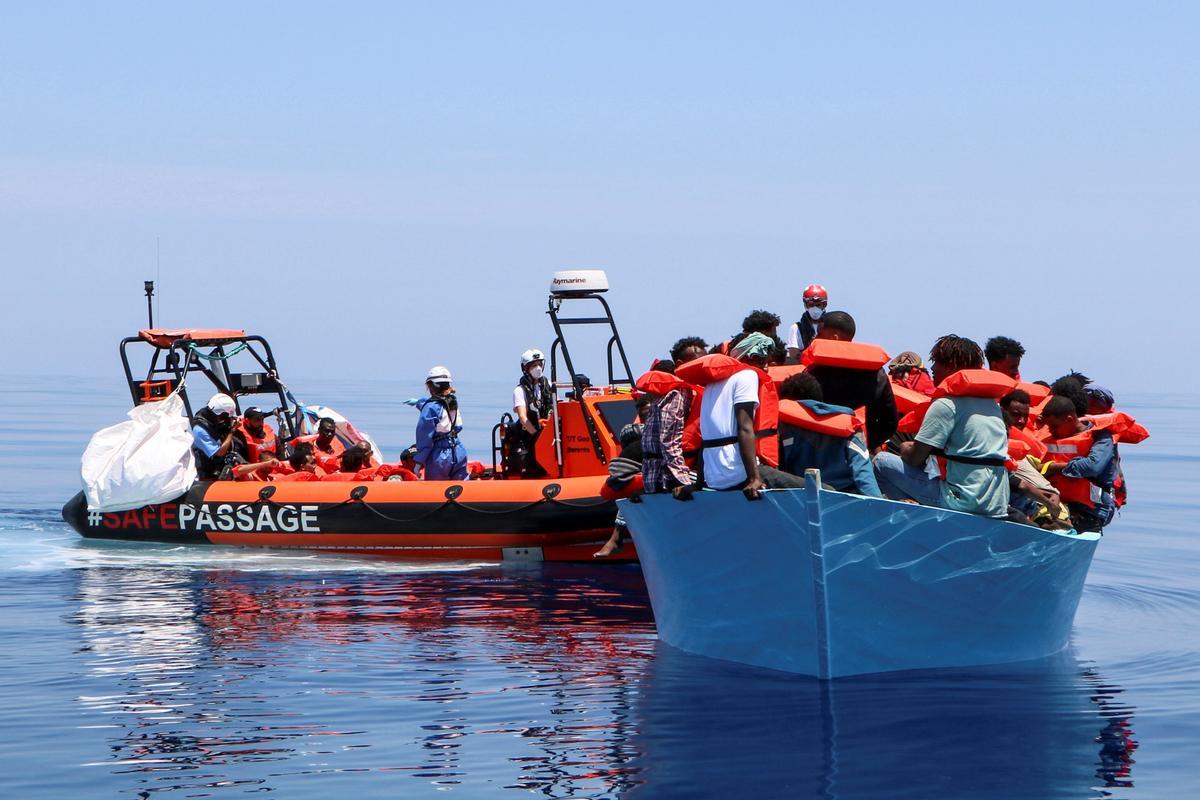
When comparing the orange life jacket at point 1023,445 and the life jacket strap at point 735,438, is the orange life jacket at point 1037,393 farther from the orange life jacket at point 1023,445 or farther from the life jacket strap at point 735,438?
the life jacket strap at point 735,438

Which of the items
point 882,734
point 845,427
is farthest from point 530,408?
point 882,734

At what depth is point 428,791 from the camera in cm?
691

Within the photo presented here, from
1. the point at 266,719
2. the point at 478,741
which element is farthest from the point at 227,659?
the point at 478,741

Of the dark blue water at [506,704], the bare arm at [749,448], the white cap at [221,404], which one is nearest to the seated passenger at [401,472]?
the white cap at [221,404]

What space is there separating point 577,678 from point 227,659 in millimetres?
2310

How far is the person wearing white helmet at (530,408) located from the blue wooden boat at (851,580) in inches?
221

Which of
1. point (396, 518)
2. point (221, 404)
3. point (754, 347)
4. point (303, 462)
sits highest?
point (754, 347)

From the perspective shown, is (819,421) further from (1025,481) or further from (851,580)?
(1025,481)

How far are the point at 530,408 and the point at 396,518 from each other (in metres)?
1.75

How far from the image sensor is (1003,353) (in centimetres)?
977

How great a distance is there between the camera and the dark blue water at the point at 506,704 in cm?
716

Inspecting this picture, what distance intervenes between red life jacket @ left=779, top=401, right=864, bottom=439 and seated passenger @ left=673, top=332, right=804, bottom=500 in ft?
0.23

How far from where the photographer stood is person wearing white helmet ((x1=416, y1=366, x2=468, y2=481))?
15.3 meters

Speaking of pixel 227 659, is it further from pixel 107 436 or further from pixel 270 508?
pixel 107 436
